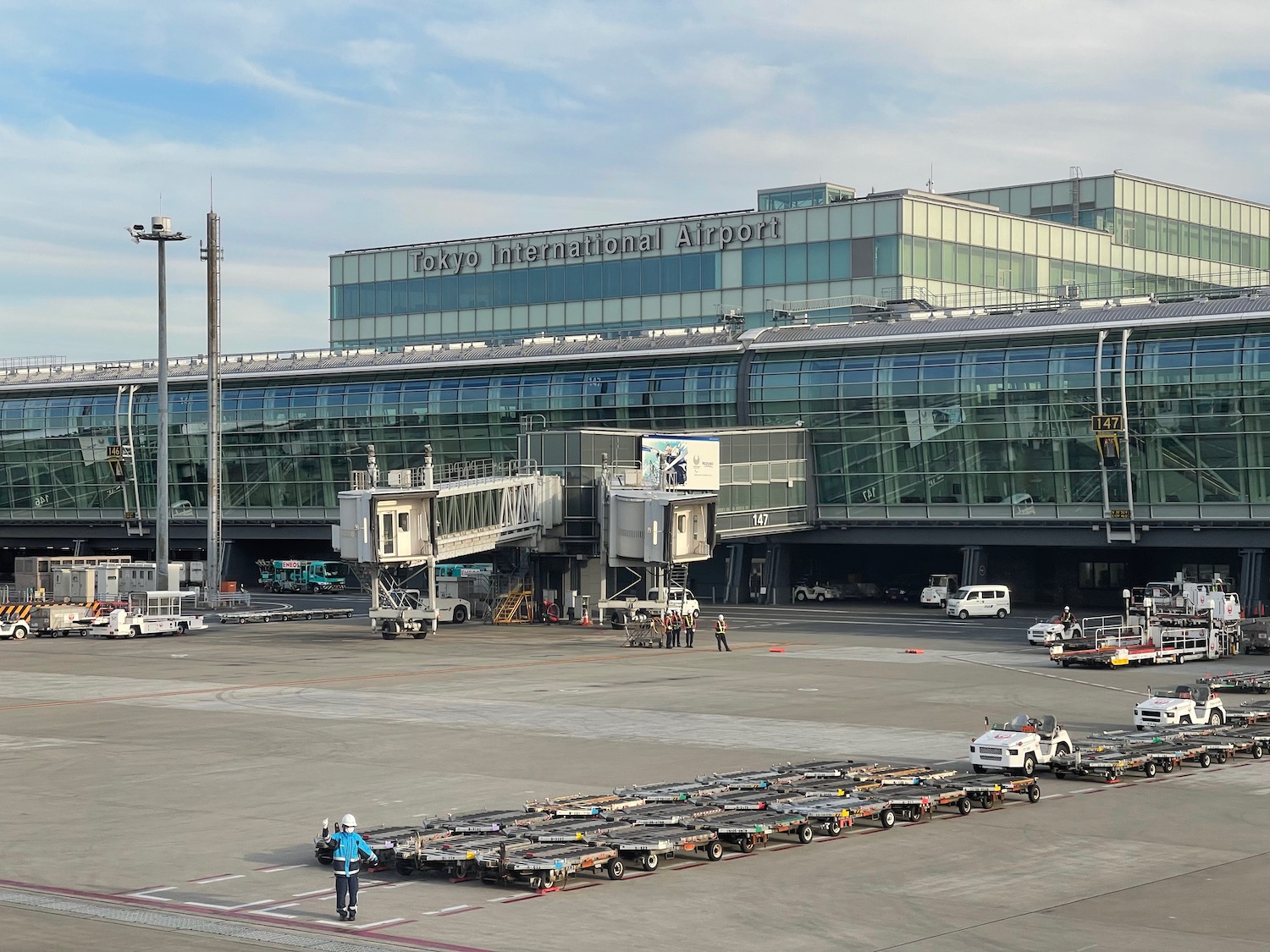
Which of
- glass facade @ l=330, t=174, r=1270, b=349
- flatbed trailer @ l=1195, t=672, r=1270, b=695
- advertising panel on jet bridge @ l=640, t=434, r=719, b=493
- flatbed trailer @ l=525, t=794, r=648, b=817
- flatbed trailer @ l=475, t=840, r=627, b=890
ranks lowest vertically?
flatbed trailer @ l=475, t=840, r=627, b=890

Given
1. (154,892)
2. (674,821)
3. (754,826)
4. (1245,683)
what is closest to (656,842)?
(674,821)

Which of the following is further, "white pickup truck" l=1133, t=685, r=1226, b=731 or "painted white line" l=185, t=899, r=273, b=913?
"white pickup truck" l=1133, t=685, r=1226, b=731

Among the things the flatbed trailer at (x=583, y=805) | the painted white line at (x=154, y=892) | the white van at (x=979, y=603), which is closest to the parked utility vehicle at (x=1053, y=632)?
the white van at (x=979, y=603)

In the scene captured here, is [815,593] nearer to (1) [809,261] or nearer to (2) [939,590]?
(2) [939,590]

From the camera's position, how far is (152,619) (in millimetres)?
85188

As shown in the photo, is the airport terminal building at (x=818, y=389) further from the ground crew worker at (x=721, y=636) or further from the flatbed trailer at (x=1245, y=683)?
the flatbed trailer at (x=1245, y=683)

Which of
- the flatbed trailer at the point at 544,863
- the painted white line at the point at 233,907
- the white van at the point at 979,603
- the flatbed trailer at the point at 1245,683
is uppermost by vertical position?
the white van at the point at 979,603

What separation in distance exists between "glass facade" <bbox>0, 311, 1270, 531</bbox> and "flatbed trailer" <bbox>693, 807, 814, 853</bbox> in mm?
70863

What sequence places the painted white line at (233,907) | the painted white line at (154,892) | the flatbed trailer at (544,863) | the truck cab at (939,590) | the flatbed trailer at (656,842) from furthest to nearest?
1. the truck cab at (939,590)
2. the flatbed trailer at (656,842)
3. the flatbed trailer at (544,863)
4. the painted white line at (154,892)
5. the painted white line at (233,907)

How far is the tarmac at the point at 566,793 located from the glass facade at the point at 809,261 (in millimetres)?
59759

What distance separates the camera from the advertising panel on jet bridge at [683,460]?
9419 cm

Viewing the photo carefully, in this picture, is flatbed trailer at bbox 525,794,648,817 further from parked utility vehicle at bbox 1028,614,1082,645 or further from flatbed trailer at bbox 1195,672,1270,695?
parked utility vehicle at bbox 1028,614,1082,645

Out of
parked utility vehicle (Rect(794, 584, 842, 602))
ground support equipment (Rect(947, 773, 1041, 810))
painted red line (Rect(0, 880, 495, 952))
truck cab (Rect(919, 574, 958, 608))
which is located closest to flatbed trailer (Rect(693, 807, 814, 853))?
ground support equipment (Rect(947, 773, 1041, 810))

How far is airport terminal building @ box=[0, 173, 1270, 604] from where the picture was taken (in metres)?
95.8
